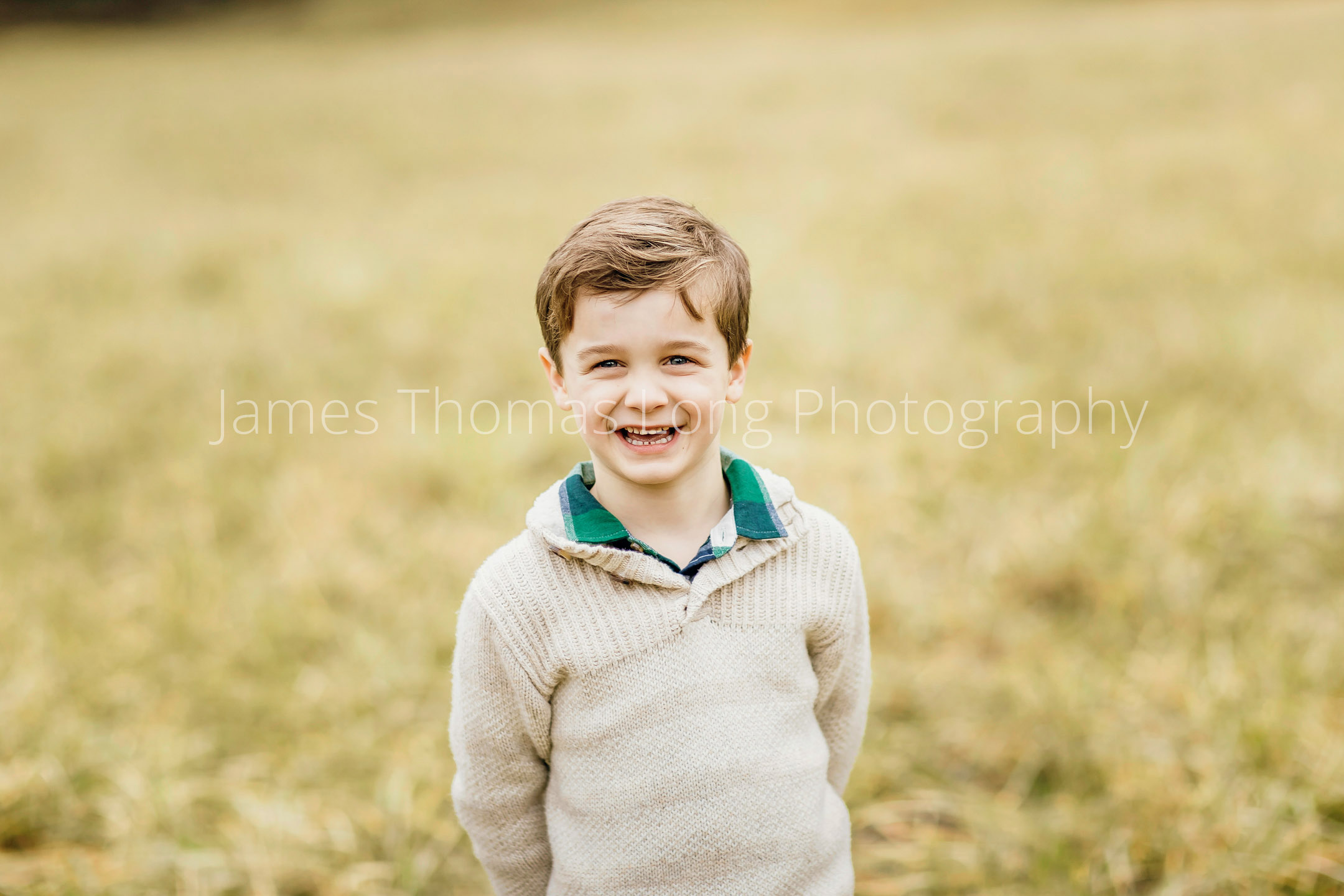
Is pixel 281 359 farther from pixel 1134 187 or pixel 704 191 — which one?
pixel 1134 187

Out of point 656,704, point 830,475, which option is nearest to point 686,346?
point 656,704

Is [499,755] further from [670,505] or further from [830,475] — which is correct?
[830,475]

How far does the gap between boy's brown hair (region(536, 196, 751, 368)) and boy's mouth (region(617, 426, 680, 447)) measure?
0.13m

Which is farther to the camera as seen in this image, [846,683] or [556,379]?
[846,683]

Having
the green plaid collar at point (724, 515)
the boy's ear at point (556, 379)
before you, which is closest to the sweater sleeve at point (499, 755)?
the green plaid collar at point (724, 515)

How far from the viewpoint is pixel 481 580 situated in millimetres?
1233

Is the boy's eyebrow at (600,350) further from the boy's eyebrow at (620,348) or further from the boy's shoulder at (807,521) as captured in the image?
A: the boy's shoulder at (807,521)

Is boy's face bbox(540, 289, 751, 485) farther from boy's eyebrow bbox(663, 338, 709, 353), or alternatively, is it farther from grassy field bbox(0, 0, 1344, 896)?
grassy field bbox(0, 0, 1344, 896)

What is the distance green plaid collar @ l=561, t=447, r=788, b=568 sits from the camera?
117cm

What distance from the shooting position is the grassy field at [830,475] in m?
2.59

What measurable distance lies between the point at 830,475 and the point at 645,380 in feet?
10.7

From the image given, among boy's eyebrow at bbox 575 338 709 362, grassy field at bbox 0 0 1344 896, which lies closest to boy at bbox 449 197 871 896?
boy's eyebrow at bbox 575 338 709 362

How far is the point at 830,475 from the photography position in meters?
4.25

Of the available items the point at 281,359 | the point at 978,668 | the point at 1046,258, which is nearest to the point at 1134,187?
the point at 1046,258
